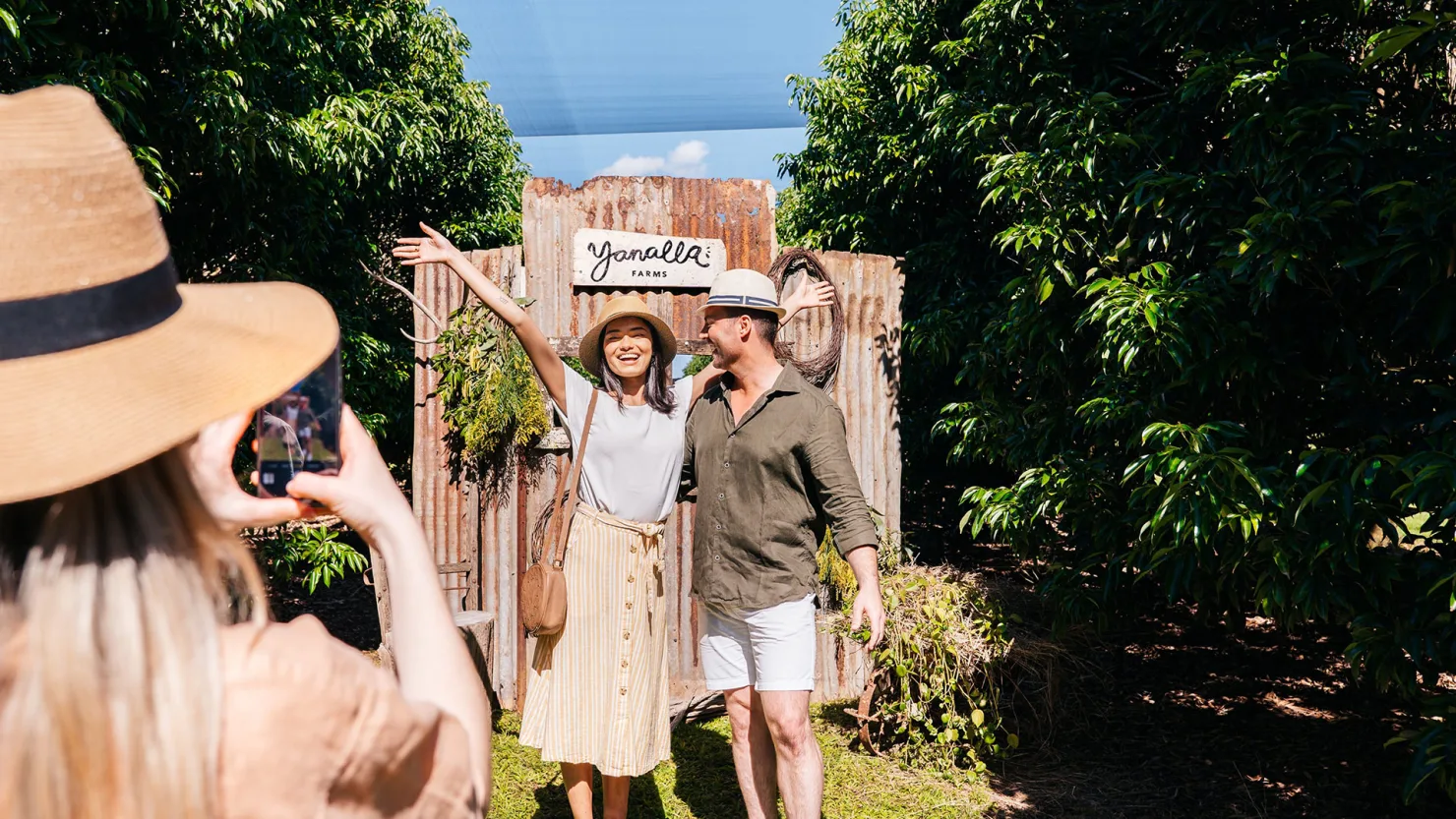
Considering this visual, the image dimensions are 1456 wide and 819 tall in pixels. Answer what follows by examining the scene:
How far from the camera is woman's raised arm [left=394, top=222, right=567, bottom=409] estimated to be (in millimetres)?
2932

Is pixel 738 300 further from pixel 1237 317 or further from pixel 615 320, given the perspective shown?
pixel 1237 317

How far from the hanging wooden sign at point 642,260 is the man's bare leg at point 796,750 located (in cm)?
248

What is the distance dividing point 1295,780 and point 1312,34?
3350 mm

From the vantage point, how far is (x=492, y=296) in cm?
300

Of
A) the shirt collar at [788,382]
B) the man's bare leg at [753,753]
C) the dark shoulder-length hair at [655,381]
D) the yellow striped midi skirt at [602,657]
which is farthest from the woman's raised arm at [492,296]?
the man's bare leg at [753,753]

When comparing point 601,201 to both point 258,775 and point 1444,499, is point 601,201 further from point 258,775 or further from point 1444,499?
point 258,775

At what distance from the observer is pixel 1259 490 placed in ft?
10.8

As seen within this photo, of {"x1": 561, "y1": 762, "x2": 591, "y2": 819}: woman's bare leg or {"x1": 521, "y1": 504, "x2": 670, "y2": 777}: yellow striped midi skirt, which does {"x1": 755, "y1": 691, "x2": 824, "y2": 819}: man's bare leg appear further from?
{"x1": 561, "y1": 762, "x2": 591, "y2": 819}: woman's bare leg

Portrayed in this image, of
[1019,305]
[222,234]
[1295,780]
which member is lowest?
[1295,780]

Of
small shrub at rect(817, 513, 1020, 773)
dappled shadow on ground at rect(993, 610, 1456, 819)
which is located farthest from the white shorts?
dappled shadow on ground at rect(993, 610, 1456, 819)

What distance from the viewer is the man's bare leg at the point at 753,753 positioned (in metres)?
3.82

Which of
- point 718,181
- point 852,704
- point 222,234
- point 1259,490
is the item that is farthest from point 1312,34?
point 222,234

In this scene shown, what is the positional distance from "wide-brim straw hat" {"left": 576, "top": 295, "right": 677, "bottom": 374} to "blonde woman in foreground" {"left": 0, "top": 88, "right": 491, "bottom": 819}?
8.74 feet

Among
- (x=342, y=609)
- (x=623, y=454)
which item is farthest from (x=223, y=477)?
(x=342, y=609)
